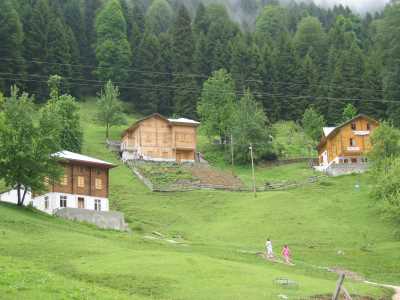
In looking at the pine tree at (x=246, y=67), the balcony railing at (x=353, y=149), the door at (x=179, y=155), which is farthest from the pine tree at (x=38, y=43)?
the balcony railing at (x=353, y=149)

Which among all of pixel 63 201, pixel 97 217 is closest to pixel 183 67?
pixel 63 201

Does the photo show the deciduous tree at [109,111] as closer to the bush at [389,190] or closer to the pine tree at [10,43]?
the pine tree at [10,43]

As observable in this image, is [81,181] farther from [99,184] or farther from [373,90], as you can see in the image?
[373,90]

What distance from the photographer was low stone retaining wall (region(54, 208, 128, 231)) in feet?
238

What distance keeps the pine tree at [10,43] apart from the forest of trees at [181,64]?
19cm

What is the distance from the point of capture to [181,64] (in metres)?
169

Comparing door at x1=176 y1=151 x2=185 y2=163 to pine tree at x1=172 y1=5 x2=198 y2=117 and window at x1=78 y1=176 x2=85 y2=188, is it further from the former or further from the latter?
window at x1=78 y1=176 x2=85 y2=188

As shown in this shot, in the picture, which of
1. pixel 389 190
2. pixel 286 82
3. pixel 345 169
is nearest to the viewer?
pixel 389 190

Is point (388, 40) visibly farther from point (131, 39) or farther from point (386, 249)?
point (386, 249)

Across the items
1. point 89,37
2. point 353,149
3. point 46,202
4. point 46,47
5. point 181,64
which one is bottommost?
point 46,202

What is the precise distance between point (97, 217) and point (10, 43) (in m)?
86.7

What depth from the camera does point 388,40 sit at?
6294 inches

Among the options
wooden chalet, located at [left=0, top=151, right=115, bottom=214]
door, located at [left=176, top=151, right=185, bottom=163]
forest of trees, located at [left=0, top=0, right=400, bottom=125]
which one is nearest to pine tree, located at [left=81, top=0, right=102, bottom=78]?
forest of trees, located at [left=0, top=0, right=400, bottom=125]

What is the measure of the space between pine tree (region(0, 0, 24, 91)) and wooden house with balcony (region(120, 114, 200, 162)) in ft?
112
